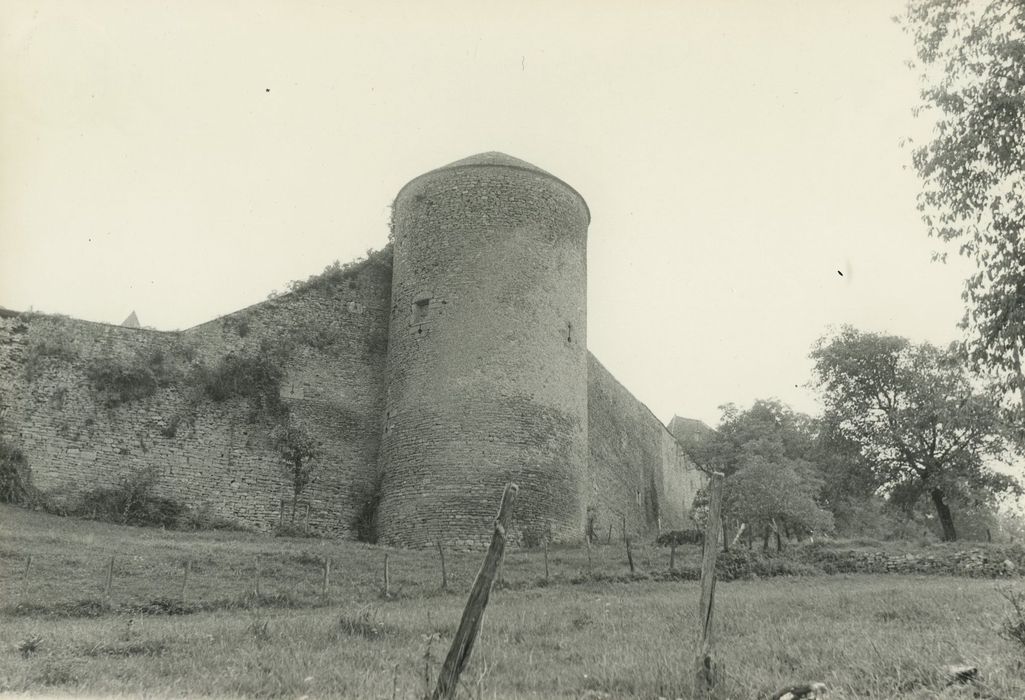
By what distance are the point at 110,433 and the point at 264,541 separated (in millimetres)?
4696

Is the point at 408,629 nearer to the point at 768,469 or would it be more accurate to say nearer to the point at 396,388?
the point at 396,388

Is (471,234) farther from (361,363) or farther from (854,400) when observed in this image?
(854,400)

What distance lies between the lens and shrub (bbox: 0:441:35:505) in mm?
17922

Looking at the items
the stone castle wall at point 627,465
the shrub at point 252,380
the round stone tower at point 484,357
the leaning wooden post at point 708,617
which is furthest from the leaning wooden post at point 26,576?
the stone castle wall at point 627,465

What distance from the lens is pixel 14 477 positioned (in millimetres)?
18062

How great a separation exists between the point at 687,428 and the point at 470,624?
2249 inches

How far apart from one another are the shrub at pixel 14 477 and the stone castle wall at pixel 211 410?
0.60 feet

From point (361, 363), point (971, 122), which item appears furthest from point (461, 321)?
point (971, 122)

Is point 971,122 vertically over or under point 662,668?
over

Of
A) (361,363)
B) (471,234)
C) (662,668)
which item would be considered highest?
(471,234)

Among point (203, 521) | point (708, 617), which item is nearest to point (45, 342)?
point (203, 521)

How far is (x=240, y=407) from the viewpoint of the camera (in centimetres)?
2142

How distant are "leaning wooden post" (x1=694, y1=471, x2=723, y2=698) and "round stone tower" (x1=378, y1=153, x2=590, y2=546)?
13070 mm

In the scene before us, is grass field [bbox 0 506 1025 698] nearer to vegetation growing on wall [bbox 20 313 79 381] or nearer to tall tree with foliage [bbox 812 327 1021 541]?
vegetation growing on wall [bbox 20 313 79 381]
